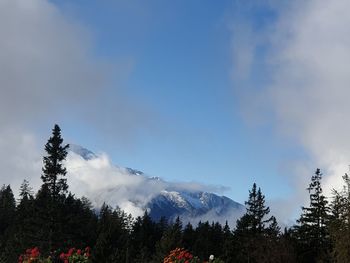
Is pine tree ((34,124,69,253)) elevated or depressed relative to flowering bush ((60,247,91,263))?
elevated

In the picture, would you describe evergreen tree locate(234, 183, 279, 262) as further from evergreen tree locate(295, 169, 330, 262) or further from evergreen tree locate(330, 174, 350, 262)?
evergreen tree locate(330, 174, 350, 262)

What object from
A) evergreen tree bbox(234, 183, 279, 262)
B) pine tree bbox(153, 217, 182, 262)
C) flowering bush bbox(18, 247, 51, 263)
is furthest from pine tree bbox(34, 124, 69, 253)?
flowering bush bbox(18, 247, 51, 263)

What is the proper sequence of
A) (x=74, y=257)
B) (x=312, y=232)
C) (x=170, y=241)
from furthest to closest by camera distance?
(x=312, y=232)
(x=170, y=241)
(x=74, y=257)

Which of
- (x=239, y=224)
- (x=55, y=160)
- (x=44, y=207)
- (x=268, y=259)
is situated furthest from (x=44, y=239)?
(x=239, y=224)

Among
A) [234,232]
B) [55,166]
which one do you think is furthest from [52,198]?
[234,232]

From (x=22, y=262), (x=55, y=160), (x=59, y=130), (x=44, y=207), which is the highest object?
(x=59, y=130)

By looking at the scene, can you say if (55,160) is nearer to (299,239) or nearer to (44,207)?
(44,207)

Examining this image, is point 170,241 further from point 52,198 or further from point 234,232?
point 234,232

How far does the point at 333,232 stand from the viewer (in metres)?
31.4

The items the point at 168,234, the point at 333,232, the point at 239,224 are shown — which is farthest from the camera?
the point at 239,224

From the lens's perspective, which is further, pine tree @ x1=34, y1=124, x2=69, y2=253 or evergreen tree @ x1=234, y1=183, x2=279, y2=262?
evergreen tree @ x1=234, y1=183, x2=279, y2=262

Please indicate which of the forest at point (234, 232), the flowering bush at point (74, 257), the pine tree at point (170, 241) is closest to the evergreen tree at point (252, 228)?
the forest at point (234, 232)

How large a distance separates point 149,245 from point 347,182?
227 ft

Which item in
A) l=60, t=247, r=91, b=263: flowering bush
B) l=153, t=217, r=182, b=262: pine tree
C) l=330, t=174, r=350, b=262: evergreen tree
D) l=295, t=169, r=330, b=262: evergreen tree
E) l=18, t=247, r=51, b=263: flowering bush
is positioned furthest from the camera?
l=295, t=169, r=330, b=262: evergreen tree
